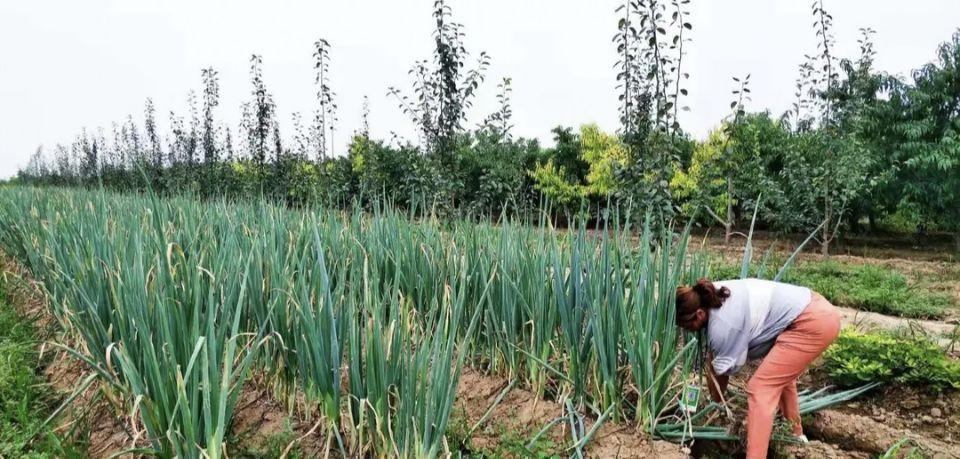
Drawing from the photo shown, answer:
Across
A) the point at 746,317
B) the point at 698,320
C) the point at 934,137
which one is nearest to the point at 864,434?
the point at 746,317

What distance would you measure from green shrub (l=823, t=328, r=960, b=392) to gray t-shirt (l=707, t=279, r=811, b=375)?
1151mm

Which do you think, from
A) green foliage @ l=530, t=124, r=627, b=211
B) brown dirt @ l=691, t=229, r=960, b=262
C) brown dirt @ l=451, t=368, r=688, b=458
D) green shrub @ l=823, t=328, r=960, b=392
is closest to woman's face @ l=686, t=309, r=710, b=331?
brown dirt @ l=451, t=368, r=688, b=458

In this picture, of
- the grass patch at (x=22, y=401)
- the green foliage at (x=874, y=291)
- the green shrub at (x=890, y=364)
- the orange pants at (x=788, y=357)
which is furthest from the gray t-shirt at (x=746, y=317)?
the green foliage at (x=874, y=291)

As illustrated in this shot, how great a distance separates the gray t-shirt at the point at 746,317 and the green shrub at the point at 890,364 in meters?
1.15

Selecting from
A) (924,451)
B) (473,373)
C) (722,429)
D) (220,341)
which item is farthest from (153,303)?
(924,451)

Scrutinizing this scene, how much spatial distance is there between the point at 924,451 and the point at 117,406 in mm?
3595

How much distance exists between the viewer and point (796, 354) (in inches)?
103

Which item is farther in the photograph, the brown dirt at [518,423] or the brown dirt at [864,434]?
the brown dirt at [864,434]

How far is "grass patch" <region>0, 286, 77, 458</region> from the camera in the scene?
258 cm

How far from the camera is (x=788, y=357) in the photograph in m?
2.61

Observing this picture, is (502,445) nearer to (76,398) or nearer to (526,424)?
(526,424)

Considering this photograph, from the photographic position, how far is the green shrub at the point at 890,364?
336 cm

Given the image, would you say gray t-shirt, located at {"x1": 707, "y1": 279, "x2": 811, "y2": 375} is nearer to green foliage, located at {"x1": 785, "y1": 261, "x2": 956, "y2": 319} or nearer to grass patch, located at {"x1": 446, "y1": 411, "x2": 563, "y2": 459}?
grass patch, located at {"x1": 446, "y1": 411, "x2": 563, "y2": 459}

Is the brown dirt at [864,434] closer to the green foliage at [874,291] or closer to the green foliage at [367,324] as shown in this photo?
the green foliage at [367,324]
